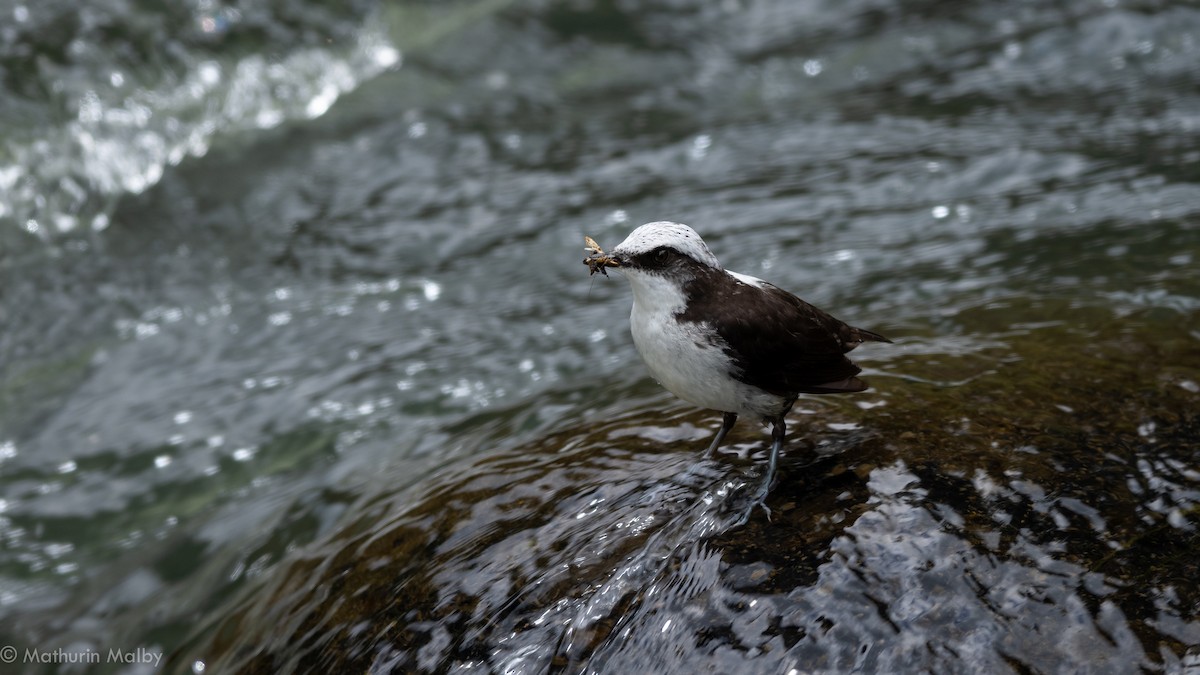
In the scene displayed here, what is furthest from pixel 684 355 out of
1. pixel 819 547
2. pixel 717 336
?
pixel 819 547

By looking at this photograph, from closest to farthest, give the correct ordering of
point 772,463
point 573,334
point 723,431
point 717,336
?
point 717,336, point 772,463, point 723,431, point 573,334

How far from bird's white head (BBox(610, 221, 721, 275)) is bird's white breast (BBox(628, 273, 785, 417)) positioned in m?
0.03

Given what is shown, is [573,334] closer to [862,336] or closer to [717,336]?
[862,336]

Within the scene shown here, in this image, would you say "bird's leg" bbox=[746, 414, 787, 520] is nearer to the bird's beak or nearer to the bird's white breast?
the bird's white breast

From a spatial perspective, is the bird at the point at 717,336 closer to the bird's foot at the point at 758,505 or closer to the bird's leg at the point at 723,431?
the bird's foot at the point at 758,505

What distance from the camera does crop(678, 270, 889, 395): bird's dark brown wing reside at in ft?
10.6

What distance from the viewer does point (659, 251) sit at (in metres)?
3.30

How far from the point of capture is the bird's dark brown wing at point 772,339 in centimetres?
322

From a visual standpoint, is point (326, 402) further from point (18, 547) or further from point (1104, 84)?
point (1104, 84)

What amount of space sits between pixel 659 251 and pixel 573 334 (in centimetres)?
313

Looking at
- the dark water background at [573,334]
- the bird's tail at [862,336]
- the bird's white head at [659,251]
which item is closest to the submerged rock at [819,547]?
the dark water background at [573,334]

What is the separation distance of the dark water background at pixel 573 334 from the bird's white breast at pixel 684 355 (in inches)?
12.1

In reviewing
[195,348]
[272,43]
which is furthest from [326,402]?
[272,43]

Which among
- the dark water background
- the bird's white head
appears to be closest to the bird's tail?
the dark water background
